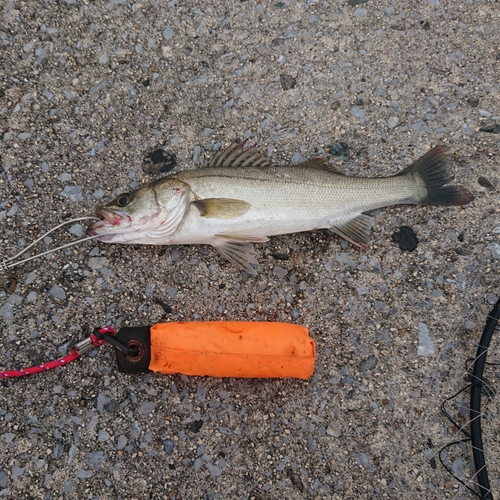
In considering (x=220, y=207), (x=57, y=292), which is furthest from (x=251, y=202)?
(x=57, y=292)

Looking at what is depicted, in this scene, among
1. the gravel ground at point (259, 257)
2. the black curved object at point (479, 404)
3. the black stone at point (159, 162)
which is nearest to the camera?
the black curved object at point (479, 404)

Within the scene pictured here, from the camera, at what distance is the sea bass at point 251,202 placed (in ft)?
9.87

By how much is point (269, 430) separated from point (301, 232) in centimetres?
149

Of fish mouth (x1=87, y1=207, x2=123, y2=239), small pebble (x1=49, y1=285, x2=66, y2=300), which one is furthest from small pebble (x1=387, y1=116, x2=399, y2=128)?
small pebble (x1=49, y1=285, x2=66, y2=300)

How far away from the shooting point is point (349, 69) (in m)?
3.66

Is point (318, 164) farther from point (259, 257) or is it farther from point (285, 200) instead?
point (259, 257)

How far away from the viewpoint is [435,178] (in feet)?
10.5

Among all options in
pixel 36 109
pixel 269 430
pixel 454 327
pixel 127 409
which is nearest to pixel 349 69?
pixel 454 327

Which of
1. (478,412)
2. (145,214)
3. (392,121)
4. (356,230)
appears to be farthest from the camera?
(392,121)

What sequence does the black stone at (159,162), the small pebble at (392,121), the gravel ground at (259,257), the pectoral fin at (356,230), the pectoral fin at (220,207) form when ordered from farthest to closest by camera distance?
1. the small pebble at (392,121)
2. the black stone at (159,162)
3. the pectoral fin at (356,230)
4. the pectoral fin at (220,207)
5. the gravel ground at (259,257)

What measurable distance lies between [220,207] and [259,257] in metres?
0.52

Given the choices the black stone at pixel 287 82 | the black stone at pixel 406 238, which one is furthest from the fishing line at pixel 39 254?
the black stone at pixel 406 238

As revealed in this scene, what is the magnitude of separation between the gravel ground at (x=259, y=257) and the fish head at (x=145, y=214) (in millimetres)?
Result: 217

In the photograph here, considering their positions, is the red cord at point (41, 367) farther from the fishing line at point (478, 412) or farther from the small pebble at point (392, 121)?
the small pebble at point (392, 121)
